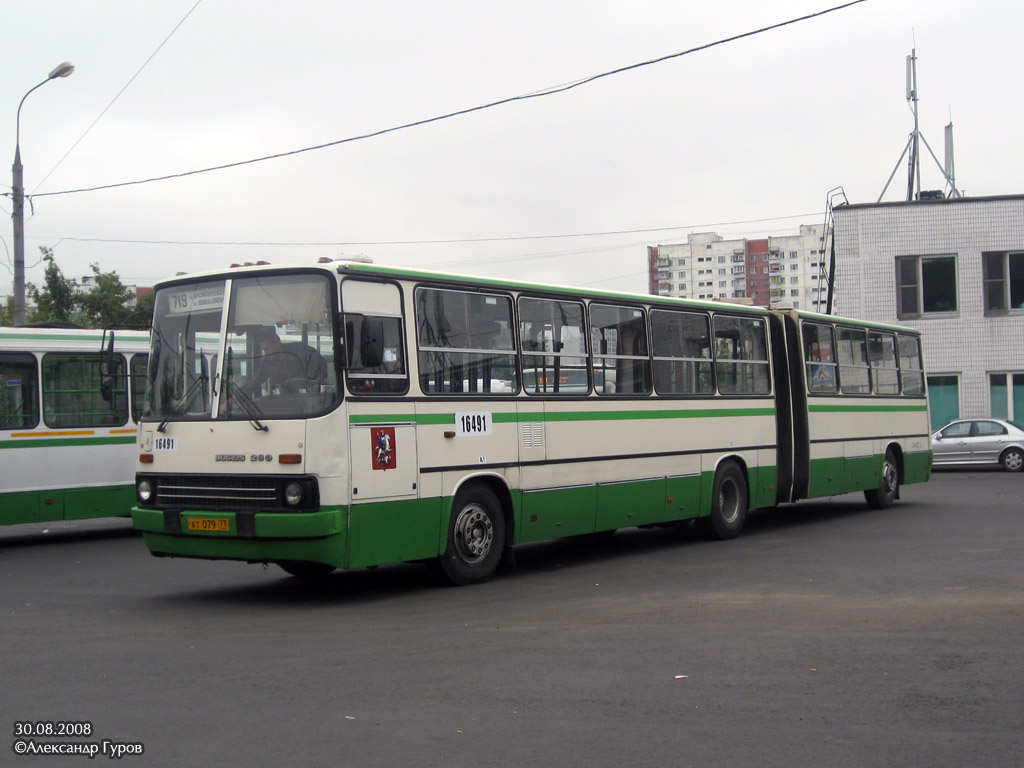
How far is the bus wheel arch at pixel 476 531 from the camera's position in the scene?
11.3m

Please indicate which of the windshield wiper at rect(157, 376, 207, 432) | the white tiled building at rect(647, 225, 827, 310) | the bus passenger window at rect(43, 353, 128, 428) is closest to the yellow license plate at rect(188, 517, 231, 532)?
the windshield wiper at rect(157, 376, 207, 432)

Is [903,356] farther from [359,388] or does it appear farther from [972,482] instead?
[359,388]

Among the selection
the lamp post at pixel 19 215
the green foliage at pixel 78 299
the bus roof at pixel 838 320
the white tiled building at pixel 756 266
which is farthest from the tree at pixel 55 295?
the white tiled building at pixel 756 266

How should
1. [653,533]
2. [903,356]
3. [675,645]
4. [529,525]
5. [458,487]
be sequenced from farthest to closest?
1. [903,356]
2. [653,533]
3. [529,525]
4. [458,487]
5. [675,645]

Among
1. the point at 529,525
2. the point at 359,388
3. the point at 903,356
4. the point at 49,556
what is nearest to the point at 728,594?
the point at 529,525

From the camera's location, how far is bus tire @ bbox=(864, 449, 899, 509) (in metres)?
20.4

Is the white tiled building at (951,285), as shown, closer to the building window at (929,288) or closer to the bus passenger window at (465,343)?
the building window at (929,288)

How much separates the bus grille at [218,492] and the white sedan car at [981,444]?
23816 mm

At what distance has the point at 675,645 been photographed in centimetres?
820

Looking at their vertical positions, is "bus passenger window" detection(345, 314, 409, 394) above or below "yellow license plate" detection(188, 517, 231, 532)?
above

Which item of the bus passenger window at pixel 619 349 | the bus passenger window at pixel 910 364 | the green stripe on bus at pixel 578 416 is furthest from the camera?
the bus passenger window at pixel 910 364

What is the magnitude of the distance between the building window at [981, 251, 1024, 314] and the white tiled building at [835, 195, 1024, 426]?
3 centimetres

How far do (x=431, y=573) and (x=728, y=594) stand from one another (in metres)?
2.91

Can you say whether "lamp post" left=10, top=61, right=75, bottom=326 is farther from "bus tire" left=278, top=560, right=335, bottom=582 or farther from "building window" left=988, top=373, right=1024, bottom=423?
"building window" left=988, top=373, right=1024, bottom=423
